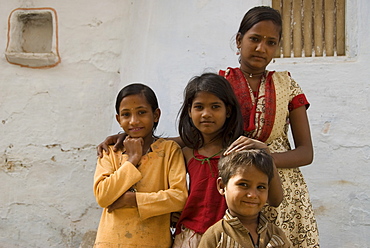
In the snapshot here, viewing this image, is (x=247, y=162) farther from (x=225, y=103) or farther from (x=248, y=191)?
(x=225, y=103)

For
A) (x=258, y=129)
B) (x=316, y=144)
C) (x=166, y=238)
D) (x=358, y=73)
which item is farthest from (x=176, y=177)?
(x=358, y=73)

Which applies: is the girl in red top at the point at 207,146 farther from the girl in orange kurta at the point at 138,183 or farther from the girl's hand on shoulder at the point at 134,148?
the girl's hand on shoulder at the point at 134,148

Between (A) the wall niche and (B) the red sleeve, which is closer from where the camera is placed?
(B) the red sleeve

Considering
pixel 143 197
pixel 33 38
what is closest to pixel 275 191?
pixel 143 197

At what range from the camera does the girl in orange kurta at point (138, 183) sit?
2.20 meters

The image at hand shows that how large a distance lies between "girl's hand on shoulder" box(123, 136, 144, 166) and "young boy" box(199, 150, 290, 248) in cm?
51

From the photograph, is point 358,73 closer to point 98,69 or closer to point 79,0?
point 98,69

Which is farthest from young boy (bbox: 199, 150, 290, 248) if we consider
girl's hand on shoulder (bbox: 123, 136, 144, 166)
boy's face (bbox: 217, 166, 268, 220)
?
girl's hand on shoulder (bbox: 123, 136, 144, 166)

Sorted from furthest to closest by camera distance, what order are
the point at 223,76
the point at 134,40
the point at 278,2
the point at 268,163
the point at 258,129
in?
the point at 134,40 → the point at 278,2 → the point at 223,76 → the point at 258,129 → the point at 268,163

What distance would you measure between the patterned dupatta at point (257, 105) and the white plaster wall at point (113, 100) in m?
1.18

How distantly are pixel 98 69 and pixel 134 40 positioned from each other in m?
0.37

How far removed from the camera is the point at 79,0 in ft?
12.7

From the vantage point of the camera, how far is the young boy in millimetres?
1912

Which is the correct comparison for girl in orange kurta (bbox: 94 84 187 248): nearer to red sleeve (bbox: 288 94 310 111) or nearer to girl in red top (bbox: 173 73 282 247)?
girl in red top (bbox: 173 73 282 247)
